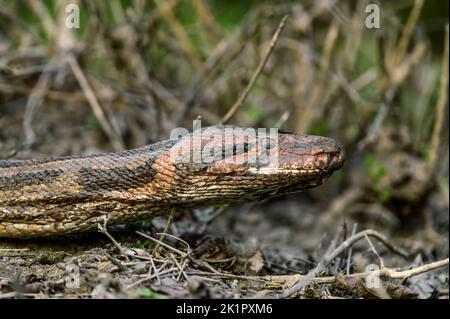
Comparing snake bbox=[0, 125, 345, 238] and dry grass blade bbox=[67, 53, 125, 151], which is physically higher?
dry grass blade bbox=[67, 53, 125, 151]

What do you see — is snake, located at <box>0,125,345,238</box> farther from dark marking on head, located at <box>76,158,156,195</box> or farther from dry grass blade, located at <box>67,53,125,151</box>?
dry grass blade, located at <box>67,53,125,151</box>

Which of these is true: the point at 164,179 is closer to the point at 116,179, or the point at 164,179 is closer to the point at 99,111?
the point at 116,179

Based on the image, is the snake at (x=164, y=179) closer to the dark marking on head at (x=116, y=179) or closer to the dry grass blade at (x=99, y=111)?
the dark marking on head at (x=116, y=179)

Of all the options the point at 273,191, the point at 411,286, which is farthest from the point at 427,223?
the point at 273,191

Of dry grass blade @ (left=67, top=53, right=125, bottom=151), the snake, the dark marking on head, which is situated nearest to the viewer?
the snake

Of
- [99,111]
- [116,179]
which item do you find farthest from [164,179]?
[99,111]

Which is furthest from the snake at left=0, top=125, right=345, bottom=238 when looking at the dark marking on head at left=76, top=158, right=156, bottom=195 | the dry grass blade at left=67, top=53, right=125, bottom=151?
the dry grass blade at left=67, top=53, right=125, bottom=151

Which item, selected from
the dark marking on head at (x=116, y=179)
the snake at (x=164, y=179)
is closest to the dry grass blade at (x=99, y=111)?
the snake at (x=164, y=179)
